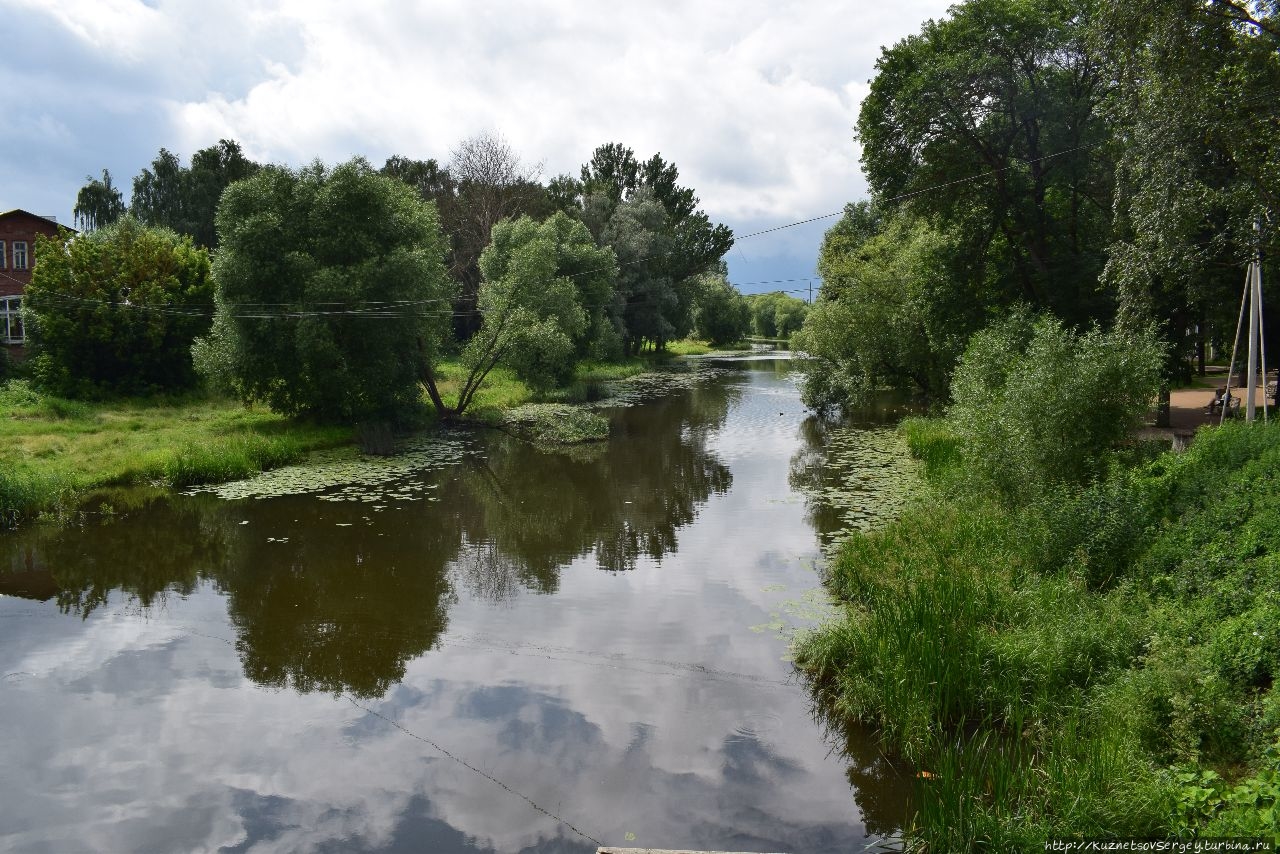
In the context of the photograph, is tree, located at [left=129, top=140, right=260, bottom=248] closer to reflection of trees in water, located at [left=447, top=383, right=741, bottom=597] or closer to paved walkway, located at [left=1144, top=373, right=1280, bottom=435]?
reflection of trees in water, located at [left=447, top=383, right=741, bottom=597]

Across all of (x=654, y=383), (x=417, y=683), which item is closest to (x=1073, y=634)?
(x=417, y=683)

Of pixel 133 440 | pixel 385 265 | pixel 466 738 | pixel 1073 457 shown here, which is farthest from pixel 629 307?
pixel 466 738

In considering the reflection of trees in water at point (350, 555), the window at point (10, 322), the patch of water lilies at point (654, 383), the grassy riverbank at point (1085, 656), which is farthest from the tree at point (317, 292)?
the window at point (10, 322)

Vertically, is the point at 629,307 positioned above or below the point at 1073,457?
above

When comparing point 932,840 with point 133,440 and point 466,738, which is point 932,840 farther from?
point 133,440

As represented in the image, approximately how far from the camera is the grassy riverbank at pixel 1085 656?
18.4ft

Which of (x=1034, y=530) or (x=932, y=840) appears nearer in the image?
(x=932, y=840)

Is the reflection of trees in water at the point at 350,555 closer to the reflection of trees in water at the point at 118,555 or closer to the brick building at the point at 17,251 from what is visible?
the reflection of trees in water at the point at 118,555

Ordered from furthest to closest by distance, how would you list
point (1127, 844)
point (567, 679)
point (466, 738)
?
point (567, 679), point (466, 738), point (1127, 844)

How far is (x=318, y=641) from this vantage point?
10.4 m

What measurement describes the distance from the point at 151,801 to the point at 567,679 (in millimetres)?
4186

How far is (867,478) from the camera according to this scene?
1906 cm

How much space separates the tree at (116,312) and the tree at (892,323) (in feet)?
77.4

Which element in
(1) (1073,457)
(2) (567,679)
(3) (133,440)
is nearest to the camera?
(2) (567,679)
